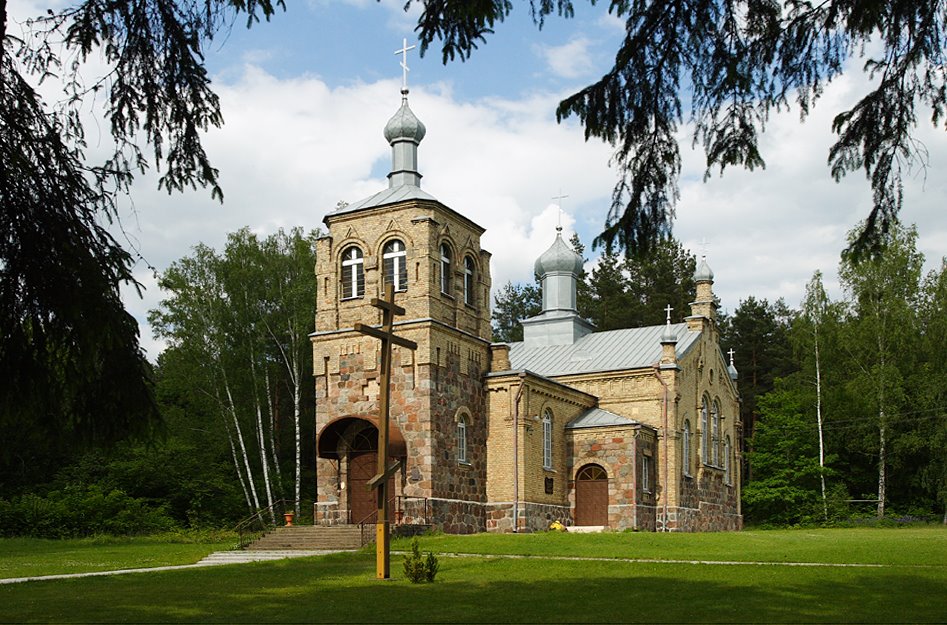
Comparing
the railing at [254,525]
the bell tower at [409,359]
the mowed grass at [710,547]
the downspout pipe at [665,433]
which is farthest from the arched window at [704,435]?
the railing at [254,525]

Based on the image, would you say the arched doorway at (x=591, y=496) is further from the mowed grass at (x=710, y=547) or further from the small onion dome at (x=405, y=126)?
the small onion dome at (x=405, y=126)

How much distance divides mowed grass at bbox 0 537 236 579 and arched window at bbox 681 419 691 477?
46.1 ft

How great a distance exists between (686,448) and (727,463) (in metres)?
4.90

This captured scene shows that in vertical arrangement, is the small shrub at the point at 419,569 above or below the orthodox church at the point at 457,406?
below

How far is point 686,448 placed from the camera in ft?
112

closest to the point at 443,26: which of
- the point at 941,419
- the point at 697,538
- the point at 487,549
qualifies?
Answer: the point at 487,549

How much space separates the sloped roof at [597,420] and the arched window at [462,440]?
4.21 m

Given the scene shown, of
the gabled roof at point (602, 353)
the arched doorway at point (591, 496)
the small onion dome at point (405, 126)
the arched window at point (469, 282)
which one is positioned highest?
the small onion dome at point (405, 126)

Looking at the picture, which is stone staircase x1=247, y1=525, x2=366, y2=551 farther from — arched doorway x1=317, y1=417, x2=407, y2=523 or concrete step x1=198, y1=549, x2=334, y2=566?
arched doorway x1=317, y1=417, x2=407, y2=523

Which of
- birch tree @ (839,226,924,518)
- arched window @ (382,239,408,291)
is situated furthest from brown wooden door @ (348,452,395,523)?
birch tree @ (839,226,924,518)

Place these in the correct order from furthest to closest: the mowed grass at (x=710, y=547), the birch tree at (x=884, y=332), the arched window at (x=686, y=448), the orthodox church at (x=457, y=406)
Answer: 1. the birch tree at (x=884, y=332)
2. the arched window at (x=686, y=448)
3. the orthodox church at (x=457, y=406)
4. the mowed grass at (x=710, y=547)

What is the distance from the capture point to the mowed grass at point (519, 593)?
1123cm

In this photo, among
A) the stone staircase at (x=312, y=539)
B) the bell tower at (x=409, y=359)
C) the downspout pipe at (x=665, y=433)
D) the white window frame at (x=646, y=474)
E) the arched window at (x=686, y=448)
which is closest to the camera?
the stone staircase at (x=312, y=539)

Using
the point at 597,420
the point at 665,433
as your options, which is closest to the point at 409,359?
the point at 597,420
